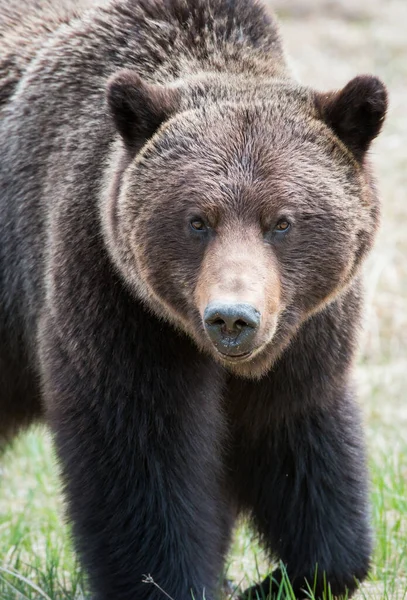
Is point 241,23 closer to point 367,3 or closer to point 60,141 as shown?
point 60,141

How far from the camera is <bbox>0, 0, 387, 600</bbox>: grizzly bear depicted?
5.06 metres

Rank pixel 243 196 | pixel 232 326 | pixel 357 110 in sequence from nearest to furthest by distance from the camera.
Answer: pixel 232 326 < pixel 243 196 < pixel 357 110

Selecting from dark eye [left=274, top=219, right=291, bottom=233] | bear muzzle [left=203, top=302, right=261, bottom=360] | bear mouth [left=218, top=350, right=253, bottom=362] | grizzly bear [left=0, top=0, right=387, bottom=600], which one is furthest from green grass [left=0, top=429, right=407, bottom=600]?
dark eye [left=274, top=219, right=291, bottom=233]

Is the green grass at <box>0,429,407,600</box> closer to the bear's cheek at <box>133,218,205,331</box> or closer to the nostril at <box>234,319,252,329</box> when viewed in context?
the bear's cheek at <box>133,218,205,331</box>

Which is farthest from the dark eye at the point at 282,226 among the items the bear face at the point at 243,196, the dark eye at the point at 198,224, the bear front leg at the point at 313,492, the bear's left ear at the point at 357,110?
the bear front leg at the point at 313,492

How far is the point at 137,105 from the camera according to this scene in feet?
17.1

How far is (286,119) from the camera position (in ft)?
17.2

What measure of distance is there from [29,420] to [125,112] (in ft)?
7.46

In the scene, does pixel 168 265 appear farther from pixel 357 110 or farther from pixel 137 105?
pixel 357 110

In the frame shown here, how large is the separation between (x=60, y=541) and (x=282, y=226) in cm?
324

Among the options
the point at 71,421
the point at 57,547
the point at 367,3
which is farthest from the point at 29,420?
the point at 367,3

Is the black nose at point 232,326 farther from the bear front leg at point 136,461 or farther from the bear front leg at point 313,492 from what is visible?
the bear front leg at point 313,492

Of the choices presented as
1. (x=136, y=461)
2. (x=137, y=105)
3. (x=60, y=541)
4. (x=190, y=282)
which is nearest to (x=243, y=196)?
(x=190, y=282)

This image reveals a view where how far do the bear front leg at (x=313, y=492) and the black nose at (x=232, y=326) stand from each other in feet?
4.32
